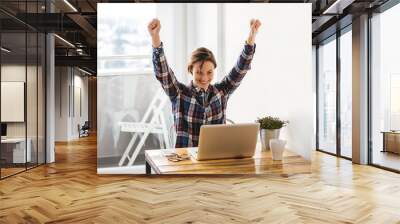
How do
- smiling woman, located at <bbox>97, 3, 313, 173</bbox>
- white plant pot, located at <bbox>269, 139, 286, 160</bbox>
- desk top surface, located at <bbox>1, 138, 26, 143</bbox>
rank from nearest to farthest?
white plant pot, located at <bbox>269, 139, 286, 160</bbox> → smiling woman, located at <bbox>97, 3, 313, 173</bbox> → desk top surface, located at <bbox>1, 138, 26, 143</bbox>

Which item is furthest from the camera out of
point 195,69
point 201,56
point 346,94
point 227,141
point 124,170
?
point 346,94

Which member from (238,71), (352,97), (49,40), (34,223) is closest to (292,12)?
(238,71)

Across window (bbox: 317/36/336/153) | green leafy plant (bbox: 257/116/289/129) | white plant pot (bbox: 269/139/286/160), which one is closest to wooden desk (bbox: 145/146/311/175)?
white plant pot (bbox: 269/139/286/160)

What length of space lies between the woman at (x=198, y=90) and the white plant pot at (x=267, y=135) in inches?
20.3

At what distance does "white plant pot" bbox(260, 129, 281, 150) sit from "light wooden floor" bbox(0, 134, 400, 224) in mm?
541

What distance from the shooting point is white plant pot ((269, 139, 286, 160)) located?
165 inches

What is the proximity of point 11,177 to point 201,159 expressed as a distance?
332 centimetres

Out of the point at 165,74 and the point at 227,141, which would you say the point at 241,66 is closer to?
the point at 165,74

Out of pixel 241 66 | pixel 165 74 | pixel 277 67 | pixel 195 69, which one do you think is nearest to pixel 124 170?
pixel 165 74

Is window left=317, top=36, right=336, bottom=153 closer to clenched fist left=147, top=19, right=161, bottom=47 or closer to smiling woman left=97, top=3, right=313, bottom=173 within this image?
smiling woman left=97, top=3, right=313, bottom=173

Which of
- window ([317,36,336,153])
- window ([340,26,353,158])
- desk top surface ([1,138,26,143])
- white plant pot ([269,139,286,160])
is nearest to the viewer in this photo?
white plant pot ([269,139,286,160])

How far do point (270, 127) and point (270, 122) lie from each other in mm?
79

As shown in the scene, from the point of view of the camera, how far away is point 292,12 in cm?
497

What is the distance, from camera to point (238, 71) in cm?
482
